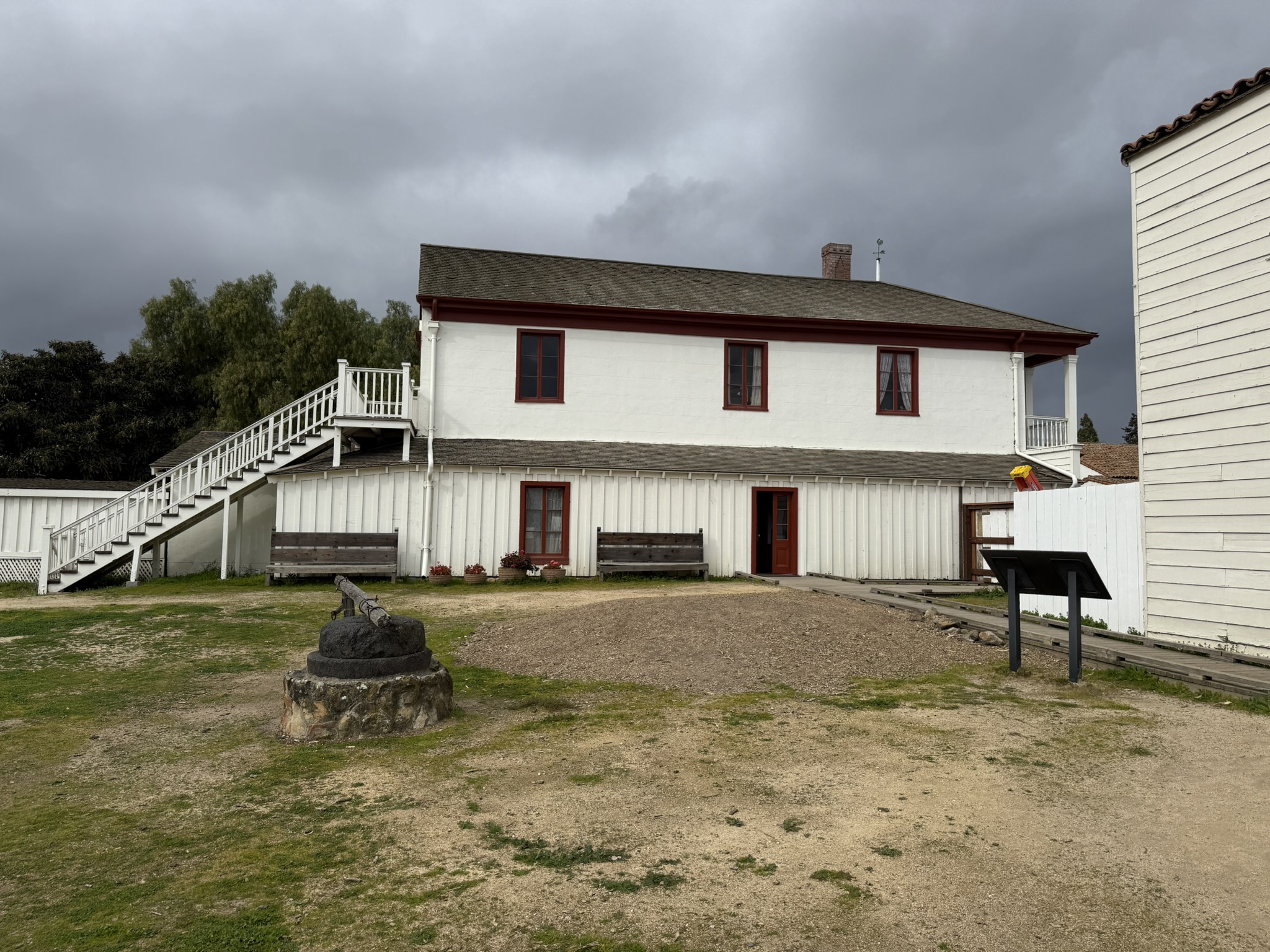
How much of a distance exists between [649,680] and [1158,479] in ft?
21.1

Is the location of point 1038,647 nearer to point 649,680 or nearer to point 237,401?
point 649,680

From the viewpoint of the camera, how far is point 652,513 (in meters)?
19.4

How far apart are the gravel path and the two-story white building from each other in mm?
7635

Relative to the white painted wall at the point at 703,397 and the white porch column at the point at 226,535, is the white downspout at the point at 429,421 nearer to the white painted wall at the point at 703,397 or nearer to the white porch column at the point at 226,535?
the white painted wall at the point at 703,397

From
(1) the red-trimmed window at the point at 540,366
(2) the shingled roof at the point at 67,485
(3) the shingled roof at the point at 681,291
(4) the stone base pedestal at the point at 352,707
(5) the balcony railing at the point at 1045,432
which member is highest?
(3) the shingled roof at the point at 681,291

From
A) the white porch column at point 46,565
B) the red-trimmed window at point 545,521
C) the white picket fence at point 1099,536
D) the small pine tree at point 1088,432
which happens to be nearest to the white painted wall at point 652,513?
the red-trimmed window at point 545,521

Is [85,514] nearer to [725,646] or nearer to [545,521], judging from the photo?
[545,521]

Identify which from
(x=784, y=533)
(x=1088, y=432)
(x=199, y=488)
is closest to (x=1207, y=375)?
(x=784, y=533)

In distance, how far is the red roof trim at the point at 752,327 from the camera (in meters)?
20.5

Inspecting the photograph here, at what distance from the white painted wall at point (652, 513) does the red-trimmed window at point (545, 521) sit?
0.48ft

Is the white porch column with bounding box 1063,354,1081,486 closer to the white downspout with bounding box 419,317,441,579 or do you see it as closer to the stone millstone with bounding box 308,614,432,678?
the white downspout with bounding box 419,317,441,579

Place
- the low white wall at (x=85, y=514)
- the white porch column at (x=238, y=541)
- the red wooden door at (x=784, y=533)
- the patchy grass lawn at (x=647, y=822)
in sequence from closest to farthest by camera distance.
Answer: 1. the patchy grass lawn at (x=647, y=822)
2. the white porch column at (x=238, y=541)
3. the low white wall at (x=85, y=514)
4. the red wooden door at (x=784, y=533)

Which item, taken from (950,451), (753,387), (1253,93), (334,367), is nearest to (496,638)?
(1253,93)

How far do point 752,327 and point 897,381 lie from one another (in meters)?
4.35
